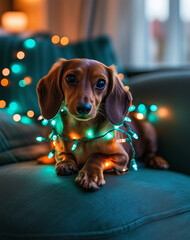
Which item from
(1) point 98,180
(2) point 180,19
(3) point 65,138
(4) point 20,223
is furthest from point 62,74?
(2) point 180,19

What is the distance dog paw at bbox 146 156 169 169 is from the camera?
4.58 feet

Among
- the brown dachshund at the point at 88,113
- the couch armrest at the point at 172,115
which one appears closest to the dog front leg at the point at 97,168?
the brown dachshund at the point at 88,113

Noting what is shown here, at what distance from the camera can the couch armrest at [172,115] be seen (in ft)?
4.83

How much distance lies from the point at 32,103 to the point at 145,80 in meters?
0.63

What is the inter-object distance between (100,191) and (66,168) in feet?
0.62

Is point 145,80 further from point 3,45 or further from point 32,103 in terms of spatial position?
point 3,45

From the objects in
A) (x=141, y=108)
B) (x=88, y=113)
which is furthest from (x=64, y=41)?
(x=88, y=113)

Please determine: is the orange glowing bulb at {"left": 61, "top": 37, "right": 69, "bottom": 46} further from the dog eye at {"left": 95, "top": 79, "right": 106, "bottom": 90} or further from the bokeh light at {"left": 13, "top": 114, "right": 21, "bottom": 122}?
the dog eye at {"left": 95, "top": 79, "right": 106, "bottom": 90}

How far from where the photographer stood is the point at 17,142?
148 centimetres

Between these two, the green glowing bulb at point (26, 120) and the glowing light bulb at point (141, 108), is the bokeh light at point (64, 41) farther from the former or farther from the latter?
the glowing light bulb at point (141, 108)

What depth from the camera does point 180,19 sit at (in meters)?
3.24

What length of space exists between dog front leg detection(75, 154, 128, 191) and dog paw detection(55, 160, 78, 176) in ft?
0.21

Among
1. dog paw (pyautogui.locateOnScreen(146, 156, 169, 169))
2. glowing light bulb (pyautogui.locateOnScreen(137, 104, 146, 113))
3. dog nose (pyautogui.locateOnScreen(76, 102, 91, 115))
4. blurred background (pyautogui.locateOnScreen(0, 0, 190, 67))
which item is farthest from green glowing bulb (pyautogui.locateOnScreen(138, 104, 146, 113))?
blurred background (pyautogui.locateOnScreen(0, 0, 190, 67))

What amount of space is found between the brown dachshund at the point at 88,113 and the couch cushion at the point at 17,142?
0.92ft
